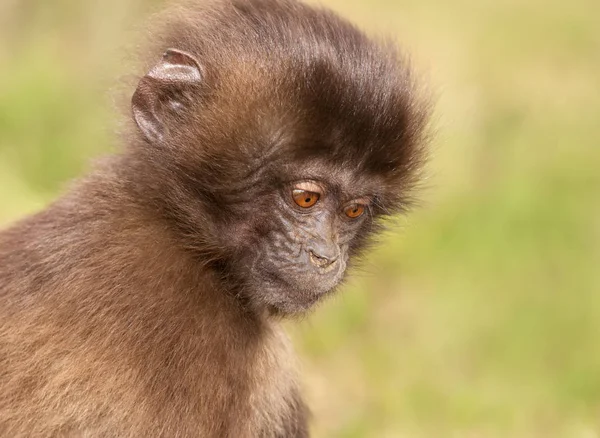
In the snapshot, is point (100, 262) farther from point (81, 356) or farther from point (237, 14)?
point (237, 14)

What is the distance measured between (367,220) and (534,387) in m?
3.70

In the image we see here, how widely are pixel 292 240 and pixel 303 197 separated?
18 cm

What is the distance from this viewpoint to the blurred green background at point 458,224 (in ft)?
22.8

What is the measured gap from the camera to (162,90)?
365 cm

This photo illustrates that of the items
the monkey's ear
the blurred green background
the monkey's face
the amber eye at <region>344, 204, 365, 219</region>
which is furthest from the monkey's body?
the blurred green background

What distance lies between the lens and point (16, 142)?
8141mm

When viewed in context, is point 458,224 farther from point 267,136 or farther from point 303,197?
point 267,136

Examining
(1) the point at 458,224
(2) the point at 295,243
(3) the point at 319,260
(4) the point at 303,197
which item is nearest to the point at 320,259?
(3) the point at 319,260

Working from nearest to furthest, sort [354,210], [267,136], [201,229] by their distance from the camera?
[267,136]
[201,229]
[354,210]

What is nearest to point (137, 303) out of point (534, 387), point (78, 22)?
point (534, 387)

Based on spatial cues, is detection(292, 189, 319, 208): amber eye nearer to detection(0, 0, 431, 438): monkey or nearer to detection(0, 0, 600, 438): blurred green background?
detection(0, 0, 431, 438): monkey

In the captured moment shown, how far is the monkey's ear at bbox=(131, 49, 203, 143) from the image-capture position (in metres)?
3.61

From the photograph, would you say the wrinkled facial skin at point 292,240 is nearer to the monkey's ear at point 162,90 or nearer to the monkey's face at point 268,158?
the monkey's face at point 268,158

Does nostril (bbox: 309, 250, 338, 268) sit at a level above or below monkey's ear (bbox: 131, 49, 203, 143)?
below
